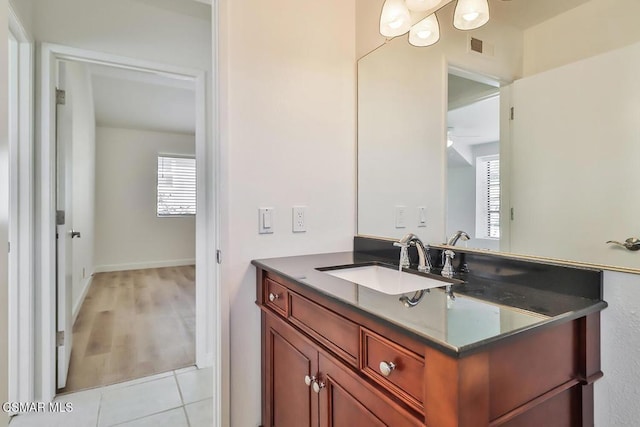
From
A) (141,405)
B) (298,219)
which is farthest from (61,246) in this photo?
(298,219)

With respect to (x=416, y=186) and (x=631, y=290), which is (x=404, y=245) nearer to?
(x=416, y=186)

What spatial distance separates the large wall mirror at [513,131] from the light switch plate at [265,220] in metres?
0.49

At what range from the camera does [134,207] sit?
5.51 metres

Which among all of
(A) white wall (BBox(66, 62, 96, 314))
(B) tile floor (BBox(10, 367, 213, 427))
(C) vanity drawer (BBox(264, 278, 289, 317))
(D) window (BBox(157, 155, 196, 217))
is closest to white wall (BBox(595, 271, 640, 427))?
(C) vanity drawer (BBox(264, 278, 289, 317))

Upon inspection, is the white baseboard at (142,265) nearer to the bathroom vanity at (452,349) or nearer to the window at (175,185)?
the window at (175,185)

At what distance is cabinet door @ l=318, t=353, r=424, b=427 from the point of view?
753 millimetres

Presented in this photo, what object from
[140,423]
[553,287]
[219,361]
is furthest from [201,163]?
[553,287]

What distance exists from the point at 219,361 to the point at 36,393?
4.07 feet

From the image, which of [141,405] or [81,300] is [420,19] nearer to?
[141,405]

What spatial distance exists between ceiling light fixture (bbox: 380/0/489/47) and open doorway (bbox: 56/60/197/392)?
5.28 ft

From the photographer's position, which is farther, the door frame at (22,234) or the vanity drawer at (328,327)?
the door frame at (22,234)

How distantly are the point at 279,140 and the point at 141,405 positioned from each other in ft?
5.35

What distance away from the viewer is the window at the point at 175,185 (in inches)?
223

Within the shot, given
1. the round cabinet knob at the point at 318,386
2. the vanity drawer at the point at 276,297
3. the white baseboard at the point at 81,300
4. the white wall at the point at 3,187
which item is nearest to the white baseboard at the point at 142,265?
the white baseboard at the point at 81,300
